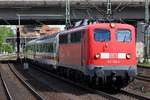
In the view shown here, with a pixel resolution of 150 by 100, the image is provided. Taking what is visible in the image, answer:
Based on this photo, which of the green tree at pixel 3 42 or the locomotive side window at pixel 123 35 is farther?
the green tree at pixel 3 42

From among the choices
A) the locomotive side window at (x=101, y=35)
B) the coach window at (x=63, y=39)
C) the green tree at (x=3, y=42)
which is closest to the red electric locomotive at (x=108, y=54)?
the locomotive side window at (x=101, y=35)

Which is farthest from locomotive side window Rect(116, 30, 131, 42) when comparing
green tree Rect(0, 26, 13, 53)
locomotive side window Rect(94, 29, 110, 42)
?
green tree Rect(0, 26, 13, 53)

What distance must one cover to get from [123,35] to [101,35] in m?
0.95

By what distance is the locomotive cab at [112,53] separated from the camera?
67.9 ft

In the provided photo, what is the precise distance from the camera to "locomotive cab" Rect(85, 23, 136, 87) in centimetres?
2070

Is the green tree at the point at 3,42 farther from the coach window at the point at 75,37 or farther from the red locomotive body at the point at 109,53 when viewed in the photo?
the red locomotive body at the point at 109,53

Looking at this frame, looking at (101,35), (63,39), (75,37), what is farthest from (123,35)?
(63,39)

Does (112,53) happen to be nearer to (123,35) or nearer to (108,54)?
(108,54)

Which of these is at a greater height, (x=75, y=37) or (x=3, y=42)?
(x=75, y=37)

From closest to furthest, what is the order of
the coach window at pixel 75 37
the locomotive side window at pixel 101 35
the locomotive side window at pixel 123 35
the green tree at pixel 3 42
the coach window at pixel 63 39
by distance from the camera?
the locomotive side window at pixel 101 35, the locomotive side window at pixel 123 35, the coach window at pixel 75 37, the coach window at pixel 63 39, the green tree at pixel 3 42

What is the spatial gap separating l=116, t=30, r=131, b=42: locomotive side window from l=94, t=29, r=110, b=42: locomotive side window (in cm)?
45

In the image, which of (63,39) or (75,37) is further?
(63,39)

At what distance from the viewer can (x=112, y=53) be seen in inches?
822

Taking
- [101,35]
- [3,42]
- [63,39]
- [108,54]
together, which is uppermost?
[101,35]
